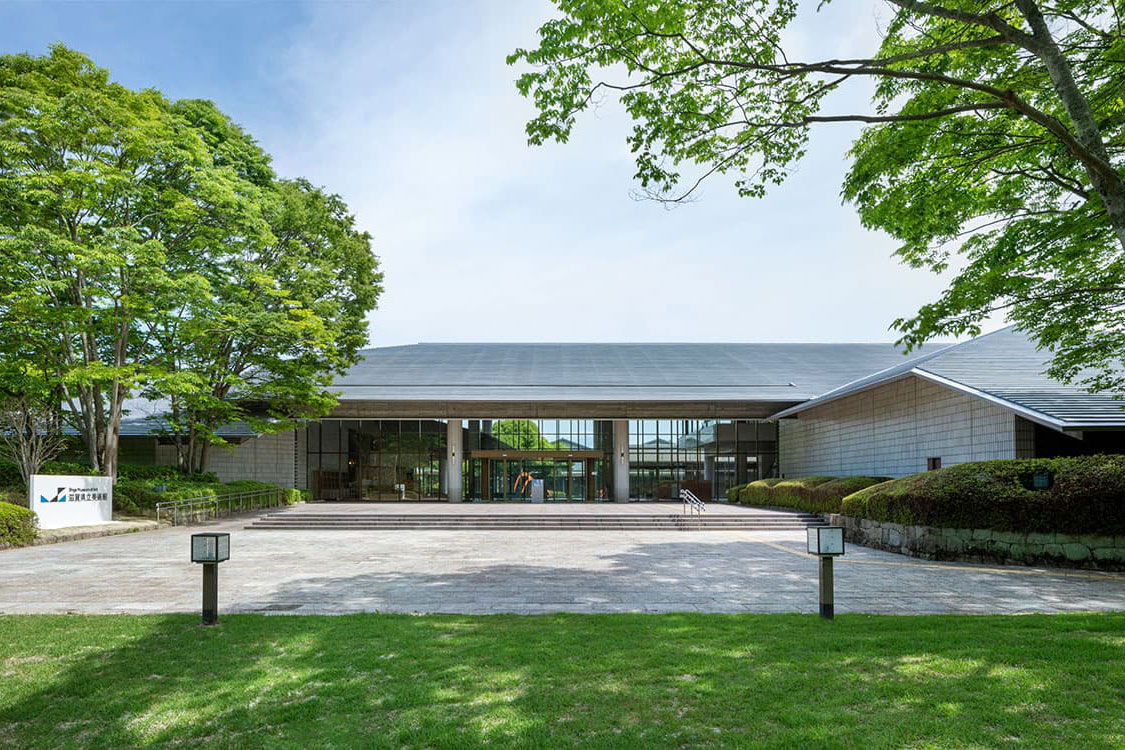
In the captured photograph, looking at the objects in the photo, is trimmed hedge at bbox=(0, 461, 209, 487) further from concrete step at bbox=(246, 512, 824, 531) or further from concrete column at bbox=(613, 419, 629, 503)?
concrete column at bbox=(613, 419, 629, 503)

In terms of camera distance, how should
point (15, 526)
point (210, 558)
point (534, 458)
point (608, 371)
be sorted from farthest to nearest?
point (608, 371)
point (534, 458)
point (15, 526)
point (210, 558)

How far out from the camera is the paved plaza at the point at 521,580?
8.24 m

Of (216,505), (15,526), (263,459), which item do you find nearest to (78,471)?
(216,505)

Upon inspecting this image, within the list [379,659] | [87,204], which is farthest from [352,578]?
[87,204]

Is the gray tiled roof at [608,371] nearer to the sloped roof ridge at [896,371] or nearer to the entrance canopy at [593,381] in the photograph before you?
the entrance canopy at [593,381]

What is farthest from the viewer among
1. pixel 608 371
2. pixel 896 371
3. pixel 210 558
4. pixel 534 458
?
pixel 608 371

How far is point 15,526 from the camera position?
582 inches

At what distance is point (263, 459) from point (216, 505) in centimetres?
717

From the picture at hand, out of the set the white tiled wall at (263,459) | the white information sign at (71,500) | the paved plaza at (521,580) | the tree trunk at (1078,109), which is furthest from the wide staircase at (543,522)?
the tree trunk at (1078,109)

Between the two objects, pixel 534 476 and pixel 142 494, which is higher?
pixel 142 494

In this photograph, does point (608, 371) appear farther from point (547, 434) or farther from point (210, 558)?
point (210, 558)

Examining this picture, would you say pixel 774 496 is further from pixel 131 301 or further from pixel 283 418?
pixel 131 301

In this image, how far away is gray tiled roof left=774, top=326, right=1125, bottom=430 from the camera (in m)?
13.7

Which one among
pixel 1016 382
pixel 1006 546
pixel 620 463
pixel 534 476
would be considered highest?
pixel 1016 382
